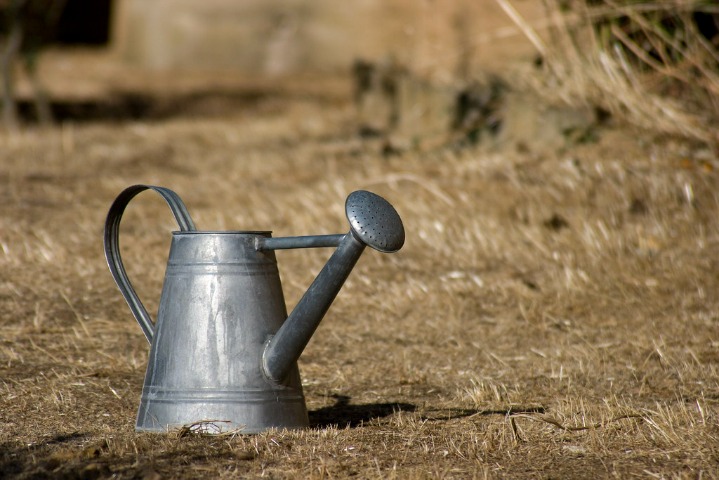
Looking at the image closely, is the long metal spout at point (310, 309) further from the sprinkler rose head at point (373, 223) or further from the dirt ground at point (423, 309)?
the dirt ground at point (423, 309)

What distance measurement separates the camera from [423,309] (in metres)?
3.58

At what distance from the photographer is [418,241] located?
13.9 feet

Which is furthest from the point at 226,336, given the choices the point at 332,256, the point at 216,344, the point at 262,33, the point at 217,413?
the point at 262,33

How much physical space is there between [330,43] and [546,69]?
4.17 meters

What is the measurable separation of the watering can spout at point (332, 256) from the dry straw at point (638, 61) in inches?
126

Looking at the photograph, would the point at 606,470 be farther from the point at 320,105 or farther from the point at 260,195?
the point at 320,105

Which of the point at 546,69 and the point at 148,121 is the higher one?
the point at 546,69

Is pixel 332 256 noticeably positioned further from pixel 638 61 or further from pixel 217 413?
pixel 638 61

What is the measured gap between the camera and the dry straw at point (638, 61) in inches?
196

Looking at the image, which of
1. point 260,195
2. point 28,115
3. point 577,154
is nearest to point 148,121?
point 28,115

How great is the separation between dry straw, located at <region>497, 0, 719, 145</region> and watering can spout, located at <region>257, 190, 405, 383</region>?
10.5 ft

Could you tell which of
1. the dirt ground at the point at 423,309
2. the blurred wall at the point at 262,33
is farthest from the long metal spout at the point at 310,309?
the blurred wall at the point at 262,33

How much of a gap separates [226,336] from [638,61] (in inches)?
153

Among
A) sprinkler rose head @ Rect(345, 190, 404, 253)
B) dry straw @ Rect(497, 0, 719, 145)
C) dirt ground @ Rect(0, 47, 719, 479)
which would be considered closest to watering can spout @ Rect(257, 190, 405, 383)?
sprinkler rose head @ Rect(345, 190, 404, 253)
